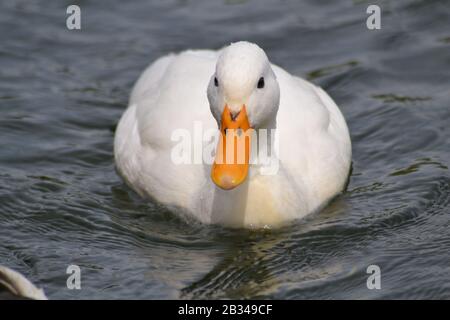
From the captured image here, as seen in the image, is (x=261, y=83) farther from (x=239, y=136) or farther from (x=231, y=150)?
(x=231, y=150)

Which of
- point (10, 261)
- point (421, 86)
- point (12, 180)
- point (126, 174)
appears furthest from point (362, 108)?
point (10, 261)

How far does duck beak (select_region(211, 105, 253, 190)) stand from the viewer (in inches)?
286

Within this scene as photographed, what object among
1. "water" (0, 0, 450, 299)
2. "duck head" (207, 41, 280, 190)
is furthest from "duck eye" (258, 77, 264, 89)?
"water" (0, 0, 450, 299)

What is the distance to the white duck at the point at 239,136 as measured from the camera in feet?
24.0

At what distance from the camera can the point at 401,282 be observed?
728 centimetres

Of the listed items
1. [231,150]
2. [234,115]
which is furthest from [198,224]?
[234,115]

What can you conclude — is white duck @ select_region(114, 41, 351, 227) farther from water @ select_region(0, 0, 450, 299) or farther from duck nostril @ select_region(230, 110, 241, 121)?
water @ select_region(0, 0, 450, 299)

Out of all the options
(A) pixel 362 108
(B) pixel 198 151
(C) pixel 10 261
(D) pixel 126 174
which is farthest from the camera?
(A) pixel 362 108

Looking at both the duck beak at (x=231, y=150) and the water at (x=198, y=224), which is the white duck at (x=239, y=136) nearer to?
the duck beak at (x=231, y=150)

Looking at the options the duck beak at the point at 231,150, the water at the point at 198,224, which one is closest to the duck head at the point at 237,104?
the duck beak at the point at 231,150
